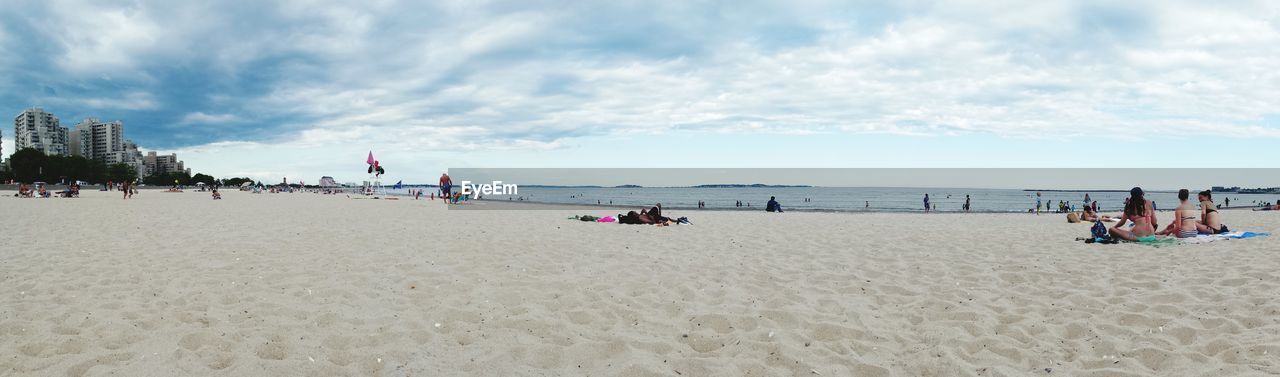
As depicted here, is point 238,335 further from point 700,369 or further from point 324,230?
point 324,230

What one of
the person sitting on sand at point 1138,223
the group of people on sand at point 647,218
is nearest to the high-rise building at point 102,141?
the group of people on sand at point 647,218

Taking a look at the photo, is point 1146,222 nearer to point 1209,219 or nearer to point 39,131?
point 1209,219

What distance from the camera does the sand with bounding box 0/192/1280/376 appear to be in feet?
13.7

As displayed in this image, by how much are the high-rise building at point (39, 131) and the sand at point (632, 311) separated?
634ft

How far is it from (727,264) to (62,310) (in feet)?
23.7

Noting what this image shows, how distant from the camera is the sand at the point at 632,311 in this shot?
13.7 feet

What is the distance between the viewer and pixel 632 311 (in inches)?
221

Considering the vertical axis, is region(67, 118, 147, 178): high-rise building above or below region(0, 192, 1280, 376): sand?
above

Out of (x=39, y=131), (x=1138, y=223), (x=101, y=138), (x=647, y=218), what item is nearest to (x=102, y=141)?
(x=101, y=138)

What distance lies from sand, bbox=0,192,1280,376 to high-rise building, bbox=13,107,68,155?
193 meters

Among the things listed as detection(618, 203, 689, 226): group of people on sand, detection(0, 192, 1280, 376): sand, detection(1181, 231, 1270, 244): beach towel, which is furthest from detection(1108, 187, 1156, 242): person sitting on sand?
detection(618, 203, 689, 226): group of people on sand

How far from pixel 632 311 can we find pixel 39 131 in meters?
210

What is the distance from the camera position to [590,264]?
8.46 m

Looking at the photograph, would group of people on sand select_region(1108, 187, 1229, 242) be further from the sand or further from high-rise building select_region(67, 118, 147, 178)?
high-rise building select_region(67, 118, 147, 178)
